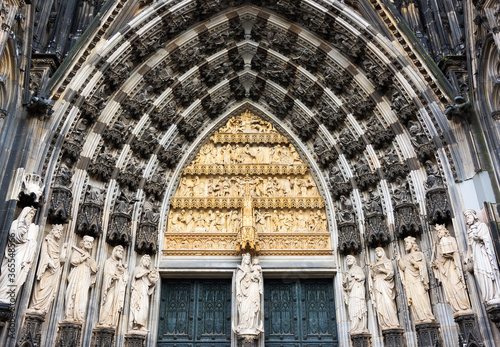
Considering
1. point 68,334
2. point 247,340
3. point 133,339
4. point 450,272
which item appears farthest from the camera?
point 247,340

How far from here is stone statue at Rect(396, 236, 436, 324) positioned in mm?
7101

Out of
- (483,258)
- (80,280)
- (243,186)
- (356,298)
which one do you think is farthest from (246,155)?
(483,258)

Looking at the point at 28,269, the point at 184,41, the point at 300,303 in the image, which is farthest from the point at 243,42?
the point at 28,269

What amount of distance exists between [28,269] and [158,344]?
2.92 meters

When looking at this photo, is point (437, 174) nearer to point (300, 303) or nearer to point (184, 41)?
point (300, 303)

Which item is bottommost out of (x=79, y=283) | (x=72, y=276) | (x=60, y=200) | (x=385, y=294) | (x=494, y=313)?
(x=494, y=313)

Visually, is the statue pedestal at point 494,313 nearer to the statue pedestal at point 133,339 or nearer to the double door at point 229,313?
the double door at point 229,313

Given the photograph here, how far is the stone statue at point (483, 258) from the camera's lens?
619 cm

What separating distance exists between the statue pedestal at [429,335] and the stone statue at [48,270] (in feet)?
18.4

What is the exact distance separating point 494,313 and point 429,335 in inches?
45.1

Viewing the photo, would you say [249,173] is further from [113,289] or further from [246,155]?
[113,289]

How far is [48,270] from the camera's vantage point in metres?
6.86

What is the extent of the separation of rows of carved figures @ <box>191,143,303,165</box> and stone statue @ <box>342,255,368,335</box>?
277 cm

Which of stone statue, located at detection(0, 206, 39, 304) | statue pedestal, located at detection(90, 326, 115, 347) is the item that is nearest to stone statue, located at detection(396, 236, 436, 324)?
statue pedestal, located at detection(90, 326, 115, 347)
